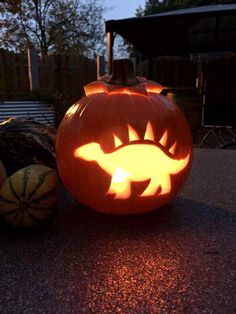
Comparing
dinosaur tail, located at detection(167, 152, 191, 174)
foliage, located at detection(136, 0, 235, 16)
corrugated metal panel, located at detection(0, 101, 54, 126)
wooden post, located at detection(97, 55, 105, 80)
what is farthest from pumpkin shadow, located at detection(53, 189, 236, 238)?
foliage, located at detection(136, 0, 235, 16)

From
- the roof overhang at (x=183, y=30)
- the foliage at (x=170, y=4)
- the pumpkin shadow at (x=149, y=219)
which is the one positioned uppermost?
the foliage at (x=170, y=4)

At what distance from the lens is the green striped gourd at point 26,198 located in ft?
2.13

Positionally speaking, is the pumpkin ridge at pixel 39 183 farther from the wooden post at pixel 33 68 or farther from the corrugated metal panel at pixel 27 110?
the wooden post at pixel 33 68

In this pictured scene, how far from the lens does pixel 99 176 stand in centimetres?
73

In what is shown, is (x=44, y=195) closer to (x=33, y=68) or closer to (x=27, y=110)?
(x=27, y=110)

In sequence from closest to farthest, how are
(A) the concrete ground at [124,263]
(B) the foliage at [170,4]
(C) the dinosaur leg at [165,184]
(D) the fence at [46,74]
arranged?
1. (A) the concrete ground at [124,263]
2. (C) the dinosaur leg at [165,184]
3. (D) the fence at [46,74]
4. (B) the foliage at [170,4]

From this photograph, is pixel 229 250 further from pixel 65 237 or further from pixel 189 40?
pixel 189 40

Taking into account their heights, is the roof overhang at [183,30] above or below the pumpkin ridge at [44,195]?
above

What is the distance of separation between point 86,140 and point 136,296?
1.22 ft

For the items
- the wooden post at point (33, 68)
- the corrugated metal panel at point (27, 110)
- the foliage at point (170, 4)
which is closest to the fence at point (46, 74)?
the wooden post at point (33, 68)

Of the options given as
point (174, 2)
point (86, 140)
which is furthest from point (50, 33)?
point (86, 140)

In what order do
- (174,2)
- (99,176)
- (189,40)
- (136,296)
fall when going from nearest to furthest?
1. (136,296)
2. (99,176)
3. (189,40)
4. (174,2)

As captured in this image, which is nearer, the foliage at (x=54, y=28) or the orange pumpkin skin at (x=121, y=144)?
the orange pumpkin skin at (x=121, y=144)

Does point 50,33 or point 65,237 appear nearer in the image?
point 65,237
